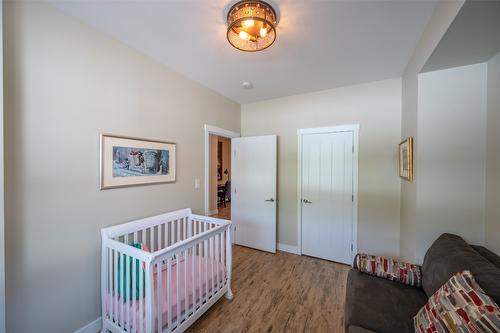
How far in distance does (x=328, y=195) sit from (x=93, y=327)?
2.89 meters

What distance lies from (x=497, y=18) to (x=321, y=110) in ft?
6.19

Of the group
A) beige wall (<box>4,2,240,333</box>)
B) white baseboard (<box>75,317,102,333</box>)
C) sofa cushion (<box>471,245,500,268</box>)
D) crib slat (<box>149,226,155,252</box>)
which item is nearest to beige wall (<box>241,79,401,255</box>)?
sofa cushion (<box>471,245,500,268</box>)

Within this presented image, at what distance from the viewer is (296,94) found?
311cm

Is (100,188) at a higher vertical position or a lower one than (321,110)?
lower

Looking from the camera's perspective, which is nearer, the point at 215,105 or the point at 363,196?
the point at 363,196

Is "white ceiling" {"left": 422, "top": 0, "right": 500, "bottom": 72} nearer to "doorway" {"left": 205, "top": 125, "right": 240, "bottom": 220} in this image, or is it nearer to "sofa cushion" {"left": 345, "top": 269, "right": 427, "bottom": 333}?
"sofa cushion" {"left": 345, "top": 269, "right": 427, "bottom": 333}

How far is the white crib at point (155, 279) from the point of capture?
135cm

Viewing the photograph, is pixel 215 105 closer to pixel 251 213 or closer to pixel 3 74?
pixel 251 213

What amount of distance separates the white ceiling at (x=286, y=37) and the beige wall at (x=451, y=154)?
1.71 ft

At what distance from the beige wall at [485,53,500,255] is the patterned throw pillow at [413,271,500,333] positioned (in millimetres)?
774

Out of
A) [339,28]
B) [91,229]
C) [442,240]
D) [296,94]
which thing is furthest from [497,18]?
[91,229]

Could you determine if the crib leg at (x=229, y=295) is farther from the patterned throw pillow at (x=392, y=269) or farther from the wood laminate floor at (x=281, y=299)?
the patterned throw pillow at (x=392, y=269)

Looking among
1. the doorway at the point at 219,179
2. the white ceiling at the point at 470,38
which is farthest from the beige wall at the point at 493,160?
the doorway at the point at 219,179

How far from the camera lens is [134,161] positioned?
74.8 inches
